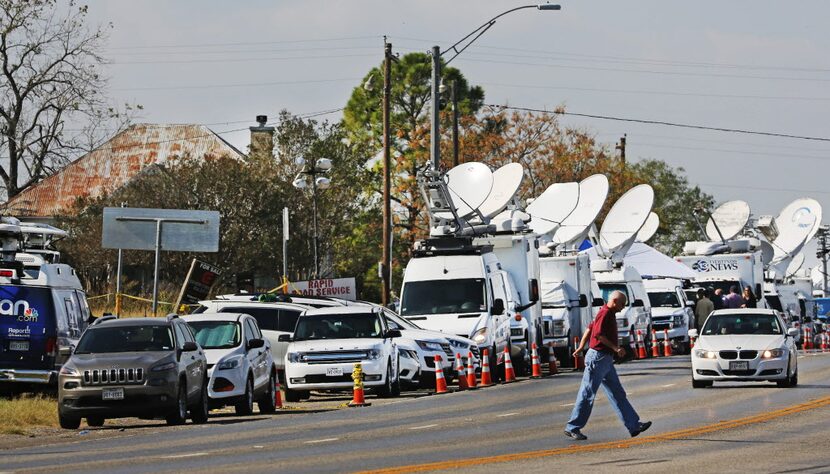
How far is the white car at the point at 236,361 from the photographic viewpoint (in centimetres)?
2523

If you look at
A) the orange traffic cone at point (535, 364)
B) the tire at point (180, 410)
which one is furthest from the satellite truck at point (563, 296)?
the tire at point (180, 410)

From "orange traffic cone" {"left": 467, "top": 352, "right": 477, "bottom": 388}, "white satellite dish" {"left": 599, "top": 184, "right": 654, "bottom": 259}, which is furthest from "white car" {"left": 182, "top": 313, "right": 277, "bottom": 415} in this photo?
"white satellite dish" {"left": 599, "top": 184, "right": 654, "bottom": 259}

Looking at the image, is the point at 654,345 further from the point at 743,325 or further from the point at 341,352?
the point at 341,352

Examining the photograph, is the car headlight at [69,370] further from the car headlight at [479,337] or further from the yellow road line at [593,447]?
the car headlight at [479,337]

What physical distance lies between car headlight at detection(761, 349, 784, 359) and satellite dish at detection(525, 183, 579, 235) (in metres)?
15.4

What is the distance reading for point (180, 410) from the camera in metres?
23.2

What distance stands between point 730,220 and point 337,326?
31.9m

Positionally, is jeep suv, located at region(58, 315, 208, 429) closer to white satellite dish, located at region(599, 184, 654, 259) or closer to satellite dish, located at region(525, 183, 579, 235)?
satellite dish, located at region(525, 183, 579, 235)

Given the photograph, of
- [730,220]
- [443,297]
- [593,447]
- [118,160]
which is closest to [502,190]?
[443,297]

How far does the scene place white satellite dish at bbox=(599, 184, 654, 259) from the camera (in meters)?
48.3

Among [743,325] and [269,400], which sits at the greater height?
[743,325]

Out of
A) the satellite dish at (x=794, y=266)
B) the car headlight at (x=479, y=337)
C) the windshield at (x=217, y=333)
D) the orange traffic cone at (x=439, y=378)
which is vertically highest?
the satellite dish at (x=794, y=266)

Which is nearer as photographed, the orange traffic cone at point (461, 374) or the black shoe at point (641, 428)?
the black shoe at point (641, 428)

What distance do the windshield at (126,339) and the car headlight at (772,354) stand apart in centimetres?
1102
